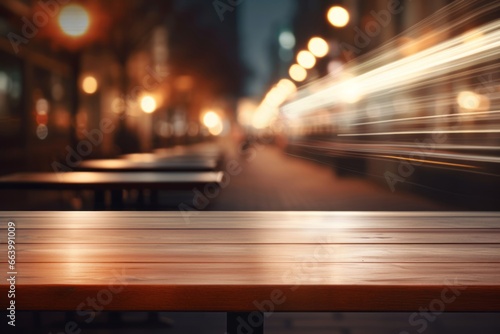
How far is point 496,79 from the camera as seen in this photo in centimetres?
756

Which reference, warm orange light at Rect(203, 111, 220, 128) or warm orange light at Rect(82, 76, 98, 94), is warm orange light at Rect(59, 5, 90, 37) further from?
warm orange light at Rect(203, 111, 220, 128)

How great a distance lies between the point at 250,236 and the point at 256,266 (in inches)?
24.3

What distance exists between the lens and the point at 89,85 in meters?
25.9

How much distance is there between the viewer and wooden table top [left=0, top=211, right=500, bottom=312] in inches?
72.7

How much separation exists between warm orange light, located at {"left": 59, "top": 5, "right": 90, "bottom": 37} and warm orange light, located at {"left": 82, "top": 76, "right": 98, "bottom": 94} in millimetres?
13358

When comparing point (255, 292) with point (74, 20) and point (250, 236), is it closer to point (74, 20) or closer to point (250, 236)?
point (250, 236)

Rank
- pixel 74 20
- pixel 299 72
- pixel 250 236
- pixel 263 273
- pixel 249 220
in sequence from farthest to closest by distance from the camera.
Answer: pixel 299 72 → pixel 74 20 → pixel 249 220 → pixel 250 236 → pixel 263 273

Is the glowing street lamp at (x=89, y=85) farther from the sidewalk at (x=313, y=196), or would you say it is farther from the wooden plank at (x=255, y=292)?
the wooden plank at (x=255, y=292)

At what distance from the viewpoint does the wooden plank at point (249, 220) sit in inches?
118

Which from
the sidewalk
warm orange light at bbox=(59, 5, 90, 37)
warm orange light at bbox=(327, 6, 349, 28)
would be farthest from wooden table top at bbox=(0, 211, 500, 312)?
warm orange light at bbox=(327, 6, 349, 28)

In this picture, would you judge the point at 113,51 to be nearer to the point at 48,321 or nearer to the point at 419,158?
the point at 419,158

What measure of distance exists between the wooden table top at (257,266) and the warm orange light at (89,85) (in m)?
22.9

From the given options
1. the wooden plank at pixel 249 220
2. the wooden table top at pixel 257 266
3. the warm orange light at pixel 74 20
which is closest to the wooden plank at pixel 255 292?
the wooden table top at pixel 257 266

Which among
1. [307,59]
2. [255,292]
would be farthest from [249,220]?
[307,59]
